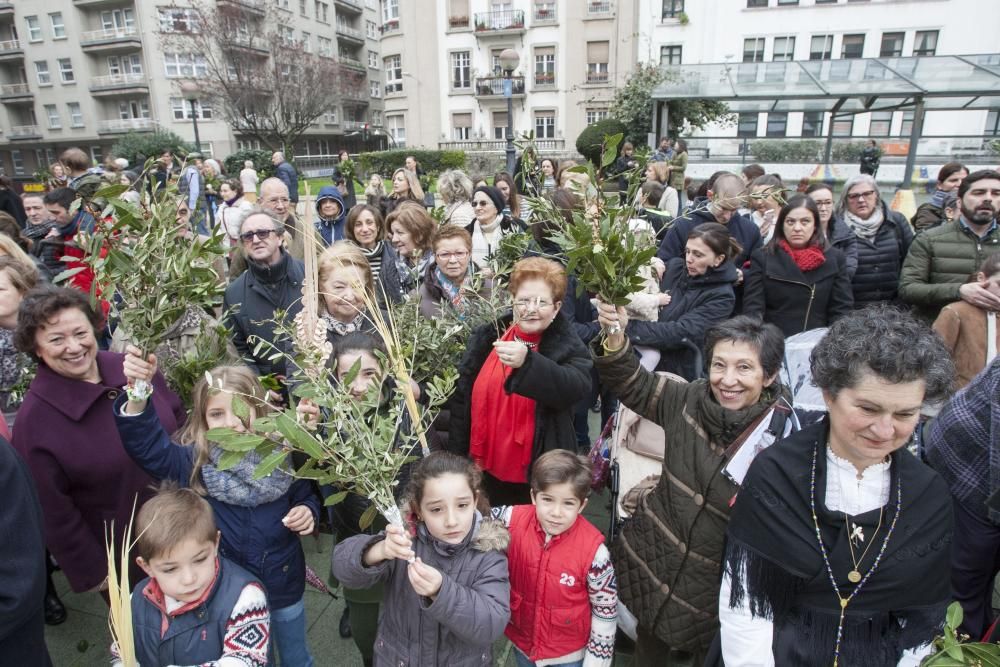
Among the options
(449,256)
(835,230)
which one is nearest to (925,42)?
(835,230)

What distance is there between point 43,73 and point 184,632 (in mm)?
52790

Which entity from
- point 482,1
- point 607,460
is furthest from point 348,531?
A: point 482,1

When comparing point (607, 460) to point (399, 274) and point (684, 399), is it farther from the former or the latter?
point (399, 274)

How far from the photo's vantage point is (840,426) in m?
1.66

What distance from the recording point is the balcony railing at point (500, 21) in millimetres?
33719

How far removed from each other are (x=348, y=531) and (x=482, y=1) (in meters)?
37.7

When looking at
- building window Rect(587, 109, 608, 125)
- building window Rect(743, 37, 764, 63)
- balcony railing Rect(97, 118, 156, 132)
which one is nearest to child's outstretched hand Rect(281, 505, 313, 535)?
building window Rect(743, 37, 764, 63)

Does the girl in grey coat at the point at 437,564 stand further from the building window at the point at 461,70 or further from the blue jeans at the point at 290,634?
the building window at the point at 461,70

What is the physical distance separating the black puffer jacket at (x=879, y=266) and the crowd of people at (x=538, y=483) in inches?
→ 36.6

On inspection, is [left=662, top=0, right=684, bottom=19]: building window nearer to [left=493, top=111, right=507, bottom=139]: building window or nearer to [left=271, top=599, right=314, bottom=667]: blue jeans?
[left=493, top=111, right=507, bottom=139]: building window

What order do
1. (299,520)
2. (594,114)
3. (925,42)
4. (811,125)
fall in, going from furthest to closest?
(594,114) < (811,125) < (925,42) < (299,520)

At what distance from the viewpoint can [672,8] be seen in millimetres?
30500

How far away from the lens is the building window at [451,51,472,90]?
3556cm

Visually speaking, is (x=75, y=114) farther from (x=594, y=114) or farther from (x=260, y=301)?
(x=260, y=301)
